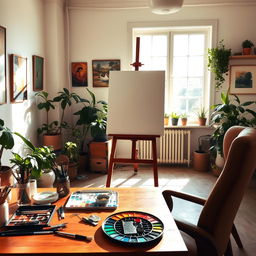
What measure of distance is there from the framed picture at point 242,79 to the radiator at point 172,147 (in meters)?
1.09

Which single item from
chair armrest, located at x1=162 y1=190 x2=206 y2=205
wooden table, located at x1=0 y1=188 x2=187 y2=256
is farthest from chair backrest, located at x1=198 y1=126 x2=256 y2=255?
chair armrest, located at x1=162 y1=190 x2=206 y2=205

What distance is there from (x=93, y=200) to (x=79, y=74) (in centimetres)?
350

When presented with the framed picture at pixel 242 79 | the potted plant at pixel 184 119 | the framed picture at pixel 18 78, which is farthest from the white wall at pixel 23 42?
the framed picture at pixel 242 79

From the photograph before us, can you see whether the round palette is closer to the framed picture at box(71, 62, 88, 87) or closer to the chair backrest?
the chair backrest

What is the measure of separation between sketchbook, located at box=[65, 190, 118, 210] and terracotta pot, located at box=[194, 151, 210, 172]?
307 centimetres

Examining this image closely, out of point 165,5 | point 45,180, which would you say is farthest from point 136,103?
point 45,180

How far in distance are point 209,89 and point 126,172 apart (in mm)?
2018

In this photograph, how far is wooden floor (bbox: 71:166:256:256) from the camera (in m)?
2.71

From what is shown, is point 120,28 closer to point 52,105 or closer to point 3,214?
point 52,105

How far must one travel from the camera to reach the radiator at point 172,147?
4645mm

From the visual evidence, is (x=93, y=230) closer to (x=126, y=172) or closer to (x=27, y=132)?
(x=27, y=132)

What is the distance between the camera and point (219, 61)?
14.2 ft

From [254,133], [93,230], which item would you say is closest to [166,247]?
[93,230]

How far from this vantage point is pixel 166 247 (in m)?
1.11
